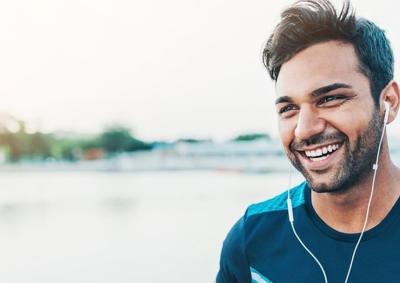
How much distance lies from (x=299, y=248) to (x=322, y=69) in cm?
34

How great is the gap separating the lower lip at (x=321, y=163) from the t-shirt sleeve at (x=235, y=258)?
0.22 metres

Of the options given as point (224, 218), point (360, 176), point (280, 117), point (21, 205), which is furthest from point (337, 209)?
point (21, 205)

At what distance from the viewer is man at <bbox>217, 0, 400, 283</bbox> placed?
95 cm

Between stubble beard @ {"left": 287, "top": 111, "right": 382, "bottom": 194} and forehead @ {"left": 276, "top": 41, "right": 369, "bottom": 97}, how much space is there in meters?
0.09

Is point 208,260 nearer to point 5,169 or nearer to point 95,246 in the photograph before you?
point 95,246

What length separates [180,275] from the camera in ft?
11.8

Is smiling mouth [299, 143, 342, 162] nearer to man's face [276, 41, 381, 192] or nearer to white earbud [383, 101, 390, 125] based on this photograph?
man's face [276, 41, 381, 192]

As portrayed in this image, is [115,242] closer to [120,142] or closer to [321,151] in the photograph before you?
[321,151]

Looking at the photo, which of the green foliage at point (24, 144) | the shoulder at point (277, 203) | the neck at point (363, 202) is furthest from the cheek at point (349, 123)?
the green foliage at point (24, 144)

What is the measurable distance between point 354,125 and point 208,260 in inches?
126

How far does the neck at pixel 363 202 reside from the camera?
0.99 metres

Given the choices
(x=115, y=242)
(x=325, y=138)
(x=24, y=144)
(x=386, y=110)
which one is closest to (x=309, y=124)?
(x=325, y=138)

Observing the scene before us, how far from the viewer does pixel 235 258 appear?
43.5 inches

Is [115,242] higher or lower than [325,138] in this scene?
lower
